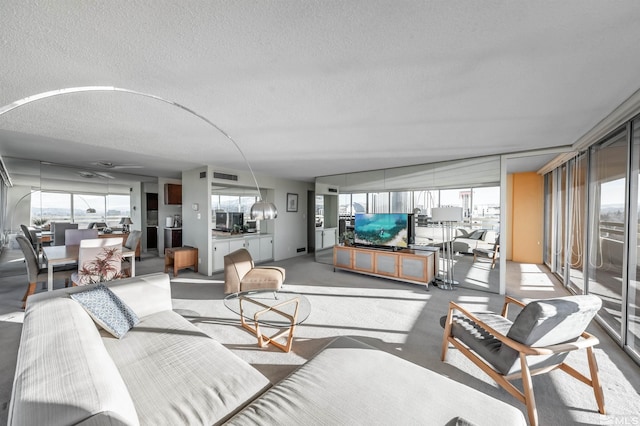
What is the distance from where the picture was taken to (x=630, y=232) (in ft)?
8.00

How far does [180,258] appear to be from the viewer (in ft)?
16.9

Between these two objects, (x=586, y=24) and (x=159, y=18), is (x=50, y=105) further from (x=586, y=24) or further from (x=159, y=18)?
(x=586, y=24)

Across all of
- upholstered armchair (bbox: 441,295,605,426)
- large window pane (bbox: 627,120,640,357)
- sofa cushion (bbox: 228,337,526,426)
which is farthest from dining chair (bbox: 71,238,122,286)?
large window pane (bbox: 627,120,640,357)

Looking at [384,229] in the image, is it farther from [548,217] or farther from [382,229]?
[548,217]

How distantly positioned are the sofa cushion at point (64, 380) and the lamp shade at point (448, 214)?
4430mm

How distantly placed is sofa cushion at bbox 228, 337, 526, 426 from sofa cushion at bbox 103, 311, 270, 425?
0.15 m

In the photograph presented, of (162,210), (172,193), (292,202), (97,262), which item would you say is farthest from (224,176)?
(162,210)

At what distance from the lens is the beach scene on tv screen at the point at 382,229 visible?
16.1ft

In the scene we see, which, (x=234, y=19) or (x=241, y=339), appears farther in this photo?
(x=241, y=339)

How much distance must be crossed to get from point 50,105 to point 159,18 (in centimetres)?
204

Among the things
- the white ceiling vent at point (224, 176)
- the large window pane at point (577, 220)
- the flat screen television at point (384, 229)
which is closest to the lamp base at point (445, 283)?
the flat screen television at point (384, 229)

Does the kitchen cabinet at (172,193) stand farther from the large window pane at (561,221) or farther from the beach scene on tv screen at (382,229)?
the large window pane at (561,221)

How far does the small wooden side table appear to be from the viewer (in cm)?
509

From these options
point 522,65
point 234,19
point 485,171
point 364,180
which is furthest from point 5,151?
point 485,171
